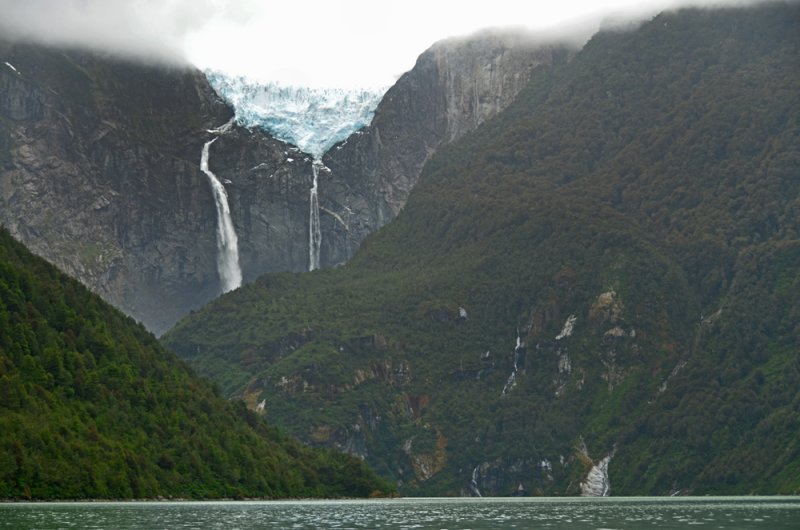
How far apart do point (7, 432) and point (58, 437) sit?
403 inches

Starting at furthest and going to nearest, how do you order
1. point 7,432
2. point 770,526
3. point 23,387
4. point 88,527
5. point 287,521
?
point 23,387 → point 7,432 → point 287,521 → point 770,526 → point 88,527

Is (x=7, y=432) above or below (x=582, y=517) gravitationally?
above

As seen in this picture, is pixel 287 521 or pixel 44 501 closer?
pixel 287 521

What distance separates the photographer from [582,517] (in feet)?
559

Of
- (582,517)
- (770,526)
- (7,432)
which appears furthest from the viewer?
(7,432)

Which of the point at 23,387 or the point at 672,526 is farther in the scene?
the point at 23,387

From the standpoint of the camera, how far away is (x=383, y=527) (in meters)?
141

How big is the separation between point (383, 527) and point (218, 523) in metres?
15.1

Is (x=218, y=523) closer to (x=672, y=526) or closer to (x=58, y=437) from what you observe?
(x=672, y=526)

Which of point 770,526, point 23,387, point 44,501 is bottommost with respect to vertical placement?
point 770,526

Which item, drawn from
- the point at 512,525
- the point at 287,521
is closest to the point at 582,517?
the point at 512,525

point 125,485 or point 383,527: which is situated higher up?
point 125,485

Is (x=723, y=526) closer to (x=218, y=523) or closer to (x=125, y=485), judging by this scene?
(x=218, y=523)

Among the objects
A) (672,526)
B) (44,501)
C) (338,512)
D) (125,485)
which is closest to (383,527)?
(672,526)
